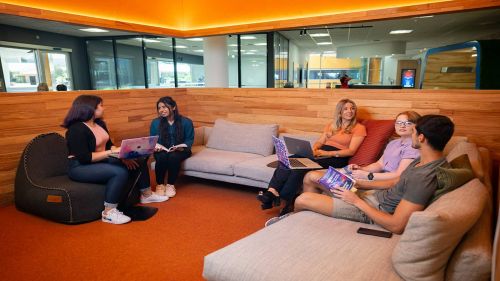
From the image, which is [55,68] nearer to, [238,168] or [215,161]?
[215,161]

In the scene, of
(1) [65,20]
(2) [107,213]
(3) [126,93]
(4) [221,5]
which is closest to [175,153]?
→ (2) [107,213]

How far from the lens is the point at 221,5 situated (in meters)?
4.89

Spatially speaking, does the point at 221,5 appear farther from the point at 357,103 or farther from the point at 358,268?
the point at 358,268

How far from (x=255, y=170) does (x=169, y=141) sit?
1157 millimetres

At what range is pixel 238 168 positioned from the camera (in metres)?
3.64

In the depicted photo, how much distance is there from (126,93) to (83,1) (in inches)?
48.1

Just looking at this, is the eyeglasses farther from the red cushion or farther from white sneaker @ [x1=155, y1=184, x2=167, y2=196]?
white sneaker @ [x1=155, y1=184, x2=167, y2=196]

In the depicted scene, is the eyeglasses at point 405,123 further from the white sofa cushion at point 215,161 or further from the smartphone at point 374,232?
the white sofa cushion at point 215,161

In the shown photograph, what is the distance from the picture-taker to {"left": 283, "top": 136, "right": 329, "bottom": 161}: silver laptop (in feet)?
10.5

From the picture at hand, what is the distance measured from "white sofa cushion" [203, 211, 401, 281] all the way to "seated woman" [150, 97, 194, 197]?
6.80 feet

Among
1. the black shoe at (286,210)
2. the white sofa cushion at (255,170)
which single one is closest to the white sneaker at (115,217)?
the white sofa cushion at (255,170)

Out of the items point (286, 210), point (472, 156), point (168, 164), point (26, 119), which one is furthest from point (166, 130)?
point (472, 156)

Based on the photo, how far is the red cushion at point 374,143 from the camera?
129 inches

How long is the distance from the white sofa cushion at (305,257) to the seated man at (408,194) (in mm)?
147
